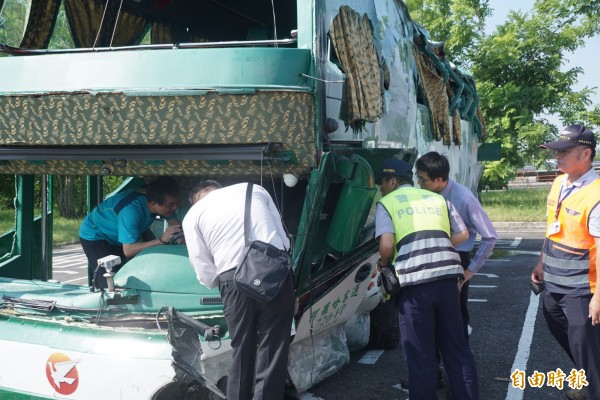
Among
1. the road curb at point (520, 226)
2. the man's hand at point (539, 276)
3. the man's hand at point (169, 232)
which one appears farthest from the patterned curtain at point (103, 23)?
the road curb at point (520, 226)

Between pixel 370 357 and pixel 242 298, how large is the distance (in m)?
2.70

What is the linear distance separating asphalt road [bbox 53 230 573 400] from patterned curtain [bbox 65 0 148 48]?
3.26 meters

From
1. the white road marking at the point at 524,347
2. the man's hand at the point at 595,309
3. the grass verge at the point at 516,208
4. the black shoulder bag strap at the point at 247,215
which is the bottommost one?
the white road marking at the point at 524,347

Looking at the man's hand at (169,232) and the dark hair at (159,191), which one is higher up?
the dark hair at (159,191)

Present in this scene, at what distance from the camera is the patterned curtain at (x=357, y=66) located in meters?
4.03

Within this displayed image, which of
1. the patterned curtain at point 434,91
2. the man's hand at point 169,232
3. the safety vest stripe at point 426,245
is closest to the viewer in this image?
the safety vest stripe at point 426,245

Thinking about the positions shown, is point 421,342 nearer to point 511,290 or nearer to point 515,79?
point 511,290

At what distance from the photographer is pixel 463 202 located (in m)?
4.50

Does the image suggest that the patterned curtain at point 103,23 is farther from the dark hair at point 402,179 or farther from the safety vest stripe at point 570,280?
the safety vest stripe at point 570,280

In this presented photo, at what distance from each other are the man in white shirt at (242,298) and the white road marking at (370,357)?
2.27m

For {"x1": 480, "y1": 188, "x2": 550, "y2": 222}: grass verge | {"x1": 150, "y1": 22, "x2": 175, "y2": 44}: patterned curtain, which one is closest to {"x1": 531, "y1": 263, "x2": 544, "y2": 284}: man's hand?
{"x1": 150, "y1": 22, "x2": 175, "y2": 44}: patterned curtain

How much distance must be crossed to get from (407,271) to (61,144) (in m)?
2.37

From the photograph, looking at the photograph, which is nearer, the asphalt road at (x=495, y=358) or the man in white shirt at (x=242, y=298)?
the man in white shirt at (x=242, y=298)

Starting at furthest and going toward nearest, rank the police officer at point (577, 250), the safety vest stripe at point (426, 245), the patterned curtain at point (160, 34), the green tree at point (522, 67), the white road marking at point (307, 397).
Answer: the green tree at point (522, 67)
the patterned curtain at point (160, 34)
the white road marking at point (307, 397)
the safety vest stripe at point (426, 245)
the police officer at point (577, 250)
